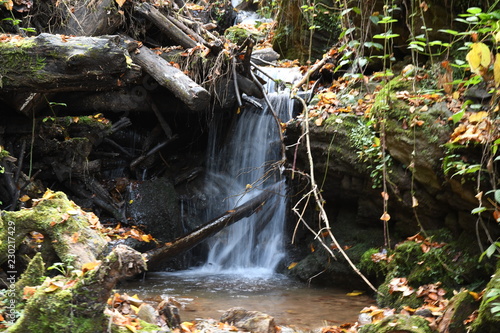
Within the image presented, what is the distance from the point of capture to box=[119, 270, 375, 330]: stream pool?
562 centimetres

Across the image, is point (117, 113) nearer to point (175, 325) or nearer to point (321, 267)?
point (321, 267)

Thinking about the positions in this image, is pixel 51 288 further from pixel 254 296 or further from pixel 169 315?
pixel 254 296

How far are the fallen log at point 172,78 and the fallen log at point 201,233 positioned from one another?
1.72 m

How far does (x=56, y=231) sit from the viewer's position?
4.68m

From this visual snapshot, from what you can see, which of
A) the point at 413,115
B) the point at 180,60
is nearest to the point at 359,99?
the point at 413,115

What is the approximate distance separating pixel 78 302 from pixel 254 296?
145 inches

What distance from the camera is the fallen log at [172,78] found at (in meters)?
7.13

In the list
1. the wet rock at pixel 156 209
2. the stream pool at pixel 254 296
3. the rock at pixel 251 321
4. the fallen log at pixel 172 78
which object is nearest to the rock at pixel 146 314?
the rock at pixel 251 321

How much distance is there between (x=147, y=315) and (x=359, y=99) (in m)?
4.26

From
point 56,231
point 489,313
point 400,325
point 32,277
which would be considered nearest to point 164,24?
point 56,231

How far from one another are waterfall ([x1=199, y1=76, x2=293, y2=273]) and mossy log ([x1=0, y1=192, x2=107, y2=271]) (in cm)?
349

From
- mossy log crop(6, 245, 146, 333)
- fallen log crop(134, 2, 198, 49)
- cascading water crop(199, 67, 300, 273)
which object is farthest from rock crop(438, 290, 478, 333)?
fallen log crop(134, 2, 198, 49)

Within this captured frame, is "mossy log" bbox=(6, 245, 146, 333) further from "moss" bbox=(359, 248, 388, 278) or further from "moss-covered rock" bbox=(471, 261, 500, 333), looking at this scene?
"moss" bbox=(359, 248, 388, 278)

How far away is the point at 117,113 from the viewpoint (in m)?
9.18
